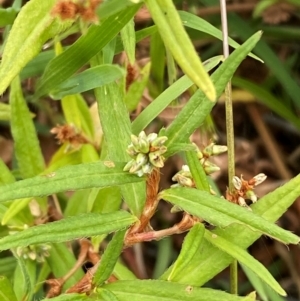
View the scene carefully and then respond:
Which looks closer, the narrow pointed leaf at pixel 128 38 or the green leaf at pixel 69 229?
the green leaf at pixel 69 229

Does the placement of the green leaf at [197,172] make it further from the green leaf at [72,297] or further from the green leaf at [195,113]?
the green leaf at [72,297]

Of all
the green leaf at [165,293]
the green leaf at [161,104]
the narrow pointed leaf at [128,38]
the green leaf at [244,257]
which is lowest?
the green leaf at [165,293]

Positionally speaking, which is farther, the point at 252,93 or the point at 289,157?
the point at 289,157

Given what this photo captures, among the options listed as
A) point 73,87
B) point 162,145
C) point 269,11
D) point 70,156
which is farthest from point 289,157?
point 162,145

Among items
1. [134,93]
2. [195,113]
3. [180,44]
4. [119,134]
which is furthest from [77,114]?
[180,44]

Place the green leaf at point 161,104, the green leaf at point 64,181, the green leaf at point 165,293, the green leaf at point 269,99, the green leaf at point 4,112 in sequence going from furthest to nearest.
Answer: the green leaf at point 269,99 < the green leaf at point 4,112 < the green leaf at point 161,104 < the green leaf at point 165,293 < the green leaf at point 64,181

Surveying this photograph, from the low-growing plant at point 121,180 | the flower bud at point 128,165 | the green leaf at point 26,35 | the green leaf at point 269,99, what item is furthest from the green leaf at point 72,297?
the green leaf at point 269,99

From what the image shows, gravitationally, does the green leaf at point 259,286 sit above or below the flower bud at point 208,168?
below

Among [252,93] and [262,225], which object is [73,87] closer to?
[262,225]

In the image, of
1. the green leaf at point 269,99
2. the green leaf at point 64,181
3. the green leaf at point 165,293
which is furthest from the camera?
the green leaf at point 269,99
